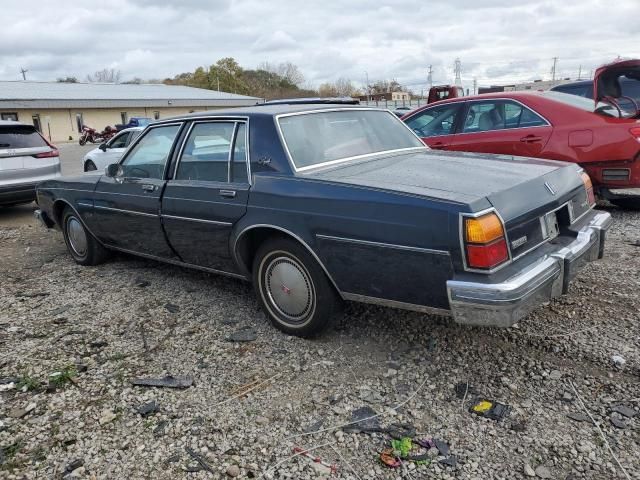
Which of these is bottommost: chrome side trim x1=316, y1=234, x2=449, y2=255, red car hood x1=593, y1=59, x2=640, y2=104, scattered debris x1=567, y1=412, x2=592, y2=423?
scattered debris x1=567, y1=412, x2=592, y2=423

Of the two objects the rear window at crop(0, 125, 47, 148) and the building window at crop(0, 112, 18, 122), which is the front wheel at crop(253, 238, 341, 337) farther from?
the building window at crop(0, 112, 18, 122)

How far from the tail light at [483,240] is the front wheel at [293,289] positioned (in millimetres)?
1002

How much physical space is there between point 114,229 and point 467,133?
4515mm

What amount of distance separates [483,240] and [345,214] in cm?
81

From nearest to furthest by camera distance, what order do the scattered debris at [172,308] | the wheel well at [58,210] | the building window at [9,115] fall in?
the scattered debris at [172,308], the wheel well at [58,210], the building window at [9,115]

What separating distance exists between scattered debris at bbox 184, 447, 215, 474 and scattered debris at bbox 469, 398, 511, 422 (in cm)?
136

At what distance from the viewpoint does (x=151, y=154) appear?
4.58m

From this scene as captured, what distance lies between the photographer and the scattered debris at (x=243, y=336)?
3682mm

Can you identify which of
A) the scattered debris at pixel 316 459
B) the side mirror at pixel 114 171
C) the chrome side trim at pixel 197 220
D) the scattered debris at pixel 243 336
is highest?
the side mirror at pixel 114 171

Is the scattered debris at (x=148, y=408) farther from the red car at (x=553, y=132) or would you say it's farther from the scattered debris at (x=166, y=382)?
the red car at (x=553, y=132)

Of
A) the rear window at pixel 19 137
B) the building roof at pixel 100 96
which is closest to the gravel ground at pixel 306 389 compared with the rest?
the rear window at pixel 19 137

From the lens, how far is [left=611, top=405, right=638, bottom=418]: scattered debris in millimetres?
2625

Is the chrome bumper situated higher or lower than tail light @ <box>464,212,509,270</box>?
lower

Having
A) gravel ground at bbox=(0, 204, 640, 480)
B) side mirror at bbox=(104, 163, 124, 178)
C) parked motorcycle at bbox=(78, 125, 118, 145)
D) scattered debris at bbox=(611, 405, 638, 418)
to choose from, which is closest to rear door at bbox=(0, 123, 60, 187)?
side mirror at bbox=(104, 163, 124, 178)
